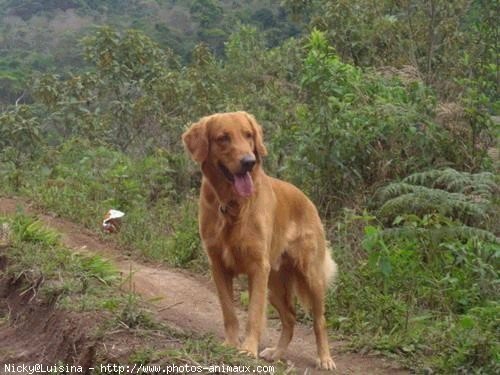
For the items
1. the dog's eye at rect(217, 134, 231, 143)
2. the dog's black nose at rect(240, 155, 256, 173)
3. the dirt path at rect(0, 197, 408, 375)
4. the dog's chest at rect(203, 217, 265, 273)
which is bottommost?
the dirt path at rect(0, 197, 408, 375)

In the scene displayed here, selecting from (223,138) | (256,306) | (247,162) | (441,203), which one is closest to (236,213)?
(247,162)

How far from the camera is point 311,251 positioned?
561cm

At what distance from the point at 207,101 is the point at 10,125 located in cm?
341

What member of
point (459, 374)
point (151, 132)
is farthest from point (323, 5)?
point (459, 374)

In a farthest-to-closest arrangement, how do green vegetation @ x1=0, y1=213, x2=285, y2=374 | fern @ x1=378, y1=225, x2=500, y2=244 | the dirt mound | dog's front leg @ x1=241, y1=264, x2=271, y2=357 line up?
fern @ x1=378, y1=225, x2=500, y2=244
dog's front leg @ x1=241, y1=264, x2=271, y2=357
the dirt mound
green vegetation @ x1=0, y1=213, x2=285, y2=374

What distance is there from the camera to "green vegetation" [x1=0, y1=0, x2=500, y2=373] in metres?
6.39

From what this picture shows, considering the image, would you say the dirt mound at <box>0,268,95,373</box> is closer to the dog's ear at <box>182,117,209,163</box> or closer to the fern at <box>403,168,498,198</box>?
the dog's ear at <box>182,117,209,163</box>

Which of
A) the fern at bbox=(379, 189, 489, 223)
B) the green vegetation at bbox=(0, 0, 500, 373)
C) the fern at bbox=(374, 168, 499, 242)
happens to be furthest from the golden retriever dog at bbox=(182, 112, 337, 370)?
the fern at bbox=(379, 189, 489, 223)

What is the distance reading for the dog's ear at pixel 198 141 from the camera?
5012 millimetres

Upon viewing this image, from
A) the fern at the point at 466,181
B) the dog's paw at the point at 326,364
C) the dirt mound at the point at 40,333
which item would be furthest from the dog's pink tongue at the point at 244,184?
the fern at the point at 466,181

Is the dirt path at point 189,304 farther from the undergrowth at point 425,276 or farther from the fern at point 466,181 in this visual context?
the fern at point 466,181

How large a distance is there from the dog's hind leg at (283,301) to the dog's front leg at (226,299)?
620 mm

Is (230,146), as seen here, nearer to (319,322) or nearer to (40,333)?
(319,322)

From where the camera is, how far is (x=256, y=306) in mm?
4902
